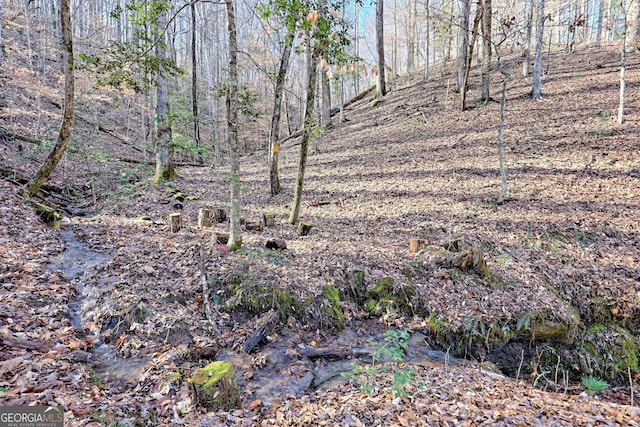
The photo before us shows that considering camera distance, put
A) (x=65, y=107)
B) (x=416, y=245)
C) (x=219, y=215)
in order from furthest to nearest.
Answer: (x=219, y=215) < (x=65, y=107) < (x=416, y=245)

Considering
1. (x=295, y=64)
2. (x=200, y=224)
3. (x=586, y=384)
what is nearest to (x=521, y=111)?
(x=586, y=384)

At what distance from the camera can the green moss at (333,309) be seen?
5.61m

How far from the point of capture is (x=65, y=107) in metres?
8.03

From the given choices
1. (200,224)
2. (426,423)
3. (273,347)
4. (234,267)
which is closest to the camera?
(426,423)

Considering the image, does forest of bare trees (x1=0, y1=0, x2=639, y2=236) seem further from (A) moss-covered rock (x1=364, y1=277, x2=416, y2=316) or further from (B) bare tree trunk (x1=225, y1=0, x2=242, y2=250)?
(A) moss-covered rock (x1=364, y1=277, x2=416, y2=316)

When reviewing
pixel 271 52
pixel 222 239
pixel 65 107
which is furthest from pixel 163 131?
pixel 271 52

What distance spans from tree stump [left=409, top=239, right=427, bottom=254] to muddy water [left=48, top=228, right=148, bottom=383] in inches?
213

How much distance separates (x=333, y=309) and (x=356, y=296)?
69 cm

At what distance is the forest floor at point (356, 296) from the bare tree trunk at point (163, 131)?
816 mm

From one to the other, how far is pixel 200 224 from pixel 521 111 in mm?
13907

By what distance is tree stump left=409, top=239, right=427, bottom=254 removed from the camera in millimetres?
A: 7382

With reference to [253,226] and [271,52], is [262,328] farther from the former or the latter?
[271,52]

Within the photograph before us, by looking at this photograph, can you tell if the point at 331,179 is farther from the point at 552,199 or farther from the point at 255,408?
the point at 255,408

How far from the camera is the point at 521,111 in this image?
14367mm
